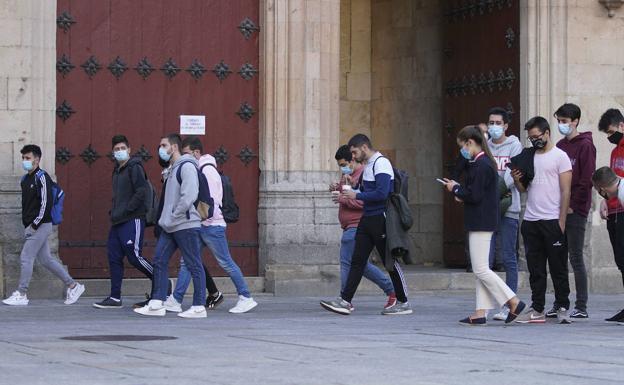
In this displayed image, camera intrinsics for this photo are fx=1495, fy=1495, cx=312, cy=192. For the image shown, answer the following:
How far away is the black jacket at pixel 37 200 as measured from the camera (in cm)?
1556

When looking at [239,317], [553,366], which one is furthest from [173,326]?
[553,366]

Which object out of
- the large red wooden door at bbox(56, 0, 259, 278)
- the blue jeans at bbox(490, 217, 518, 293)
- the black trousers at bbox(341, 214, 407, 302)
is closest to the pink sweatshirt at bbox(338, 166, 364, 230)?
the black trousers at bbox(341, 214, 407, 302)

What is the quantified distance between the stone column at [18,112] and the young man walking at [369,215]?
3665mm

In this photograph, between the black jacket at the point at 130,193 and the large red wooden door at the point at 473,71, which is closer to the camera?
the black jacket at the point at 130,193

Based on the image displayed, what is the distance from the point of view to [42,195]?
15.6m

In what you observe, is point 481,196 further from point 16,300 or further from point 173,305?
point 16,300

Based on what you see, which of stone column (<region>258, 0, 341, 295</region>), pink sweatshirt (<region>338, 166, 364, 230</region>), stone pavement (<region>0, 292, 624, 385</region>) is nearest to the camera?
stone pavement (<region>0, 292, 624, 385</region>)

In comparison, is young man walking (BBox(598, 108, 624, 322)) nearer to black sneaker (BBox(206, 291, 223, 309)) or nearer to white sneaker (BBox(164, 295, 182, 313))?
black sneaker (BBox(206, 291, 223, 309))

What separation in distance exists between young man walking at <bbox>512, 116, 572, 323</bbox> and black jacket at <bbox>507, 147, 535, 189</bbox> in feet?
0.09

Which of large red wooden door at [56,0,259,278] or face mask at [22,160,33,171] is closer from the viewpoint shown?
face mask at [22,160,33,171]

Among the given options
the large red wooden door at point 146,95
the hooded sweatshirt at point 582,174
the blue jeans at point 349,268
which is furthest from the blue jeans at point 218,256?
the hooded sweatshirt at point 582,174

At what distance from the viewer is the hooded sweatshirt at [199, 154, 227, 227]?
14633 mm

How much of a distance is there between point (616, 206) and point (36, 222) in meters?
5.98

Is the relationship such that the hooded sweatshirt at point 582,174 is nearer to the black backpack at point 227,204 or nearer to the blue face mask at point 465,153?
the blue face mask at point 465,153
